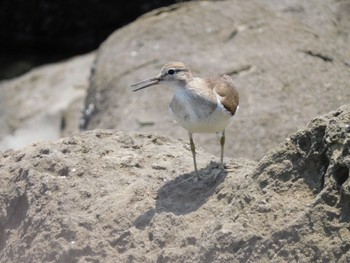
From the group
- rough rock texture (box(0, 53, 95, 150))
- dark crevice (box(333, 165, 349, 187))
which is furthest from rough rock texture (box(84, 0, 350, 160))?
dark crevice (box(333, 165, 349, 187))

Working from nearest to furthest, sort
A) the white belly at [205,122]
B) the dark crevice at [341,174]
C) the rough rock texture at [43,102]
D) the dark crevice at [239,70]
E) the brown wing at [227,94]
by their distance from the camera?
the dark crevice at [341,174] → the white belly at [205,122] → the brown wing at [227,94] → the dark crevice at [239,70] → the rough rock texture at [43,102]

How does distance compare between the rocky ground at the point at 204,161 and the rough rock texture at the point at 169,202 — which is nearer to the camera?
the rough rock texture at the point at 169,202

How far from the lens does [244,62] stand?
11.8 meters

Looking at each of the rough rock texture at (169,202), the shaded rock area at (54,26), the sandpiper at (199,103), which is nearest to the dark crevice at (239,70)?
the rough rock texture at (169,202)

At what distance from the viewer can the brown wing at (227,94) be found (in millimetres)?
7930

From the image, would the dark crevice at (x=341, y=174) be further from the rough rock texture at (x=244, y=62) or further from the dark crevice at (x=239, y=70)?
the dark crevice at (x=239, y=70)

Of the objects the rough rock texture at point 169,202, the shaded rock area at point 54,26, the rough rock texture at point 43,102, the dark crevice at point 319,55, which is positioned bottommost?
the shaded rock area at point 54,26

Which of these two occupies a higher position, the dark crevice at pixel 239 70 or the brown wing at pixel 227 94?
the brown wing at pixel 227 94

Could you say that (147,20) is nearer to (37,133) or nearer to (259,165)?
(37,133)

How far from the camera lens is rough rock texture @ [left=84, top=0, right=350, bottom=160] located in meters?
11.0

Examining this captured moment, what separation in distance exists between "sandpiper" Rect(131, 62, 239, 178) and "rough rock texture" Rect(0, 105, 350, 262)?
1.17ft

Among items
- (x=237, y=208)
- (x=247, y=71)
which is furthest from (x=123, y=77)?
(x=237, y=208)

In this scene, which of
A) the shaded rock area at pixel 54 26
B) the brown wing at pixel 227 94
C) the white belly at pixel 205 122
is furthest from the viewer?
the shaded rock area at pixel 54 26

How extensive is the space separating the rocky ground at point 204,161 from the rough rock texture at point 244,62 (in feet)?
0.06
